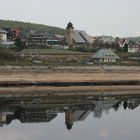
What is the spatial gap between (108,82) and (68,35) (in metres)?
36.5

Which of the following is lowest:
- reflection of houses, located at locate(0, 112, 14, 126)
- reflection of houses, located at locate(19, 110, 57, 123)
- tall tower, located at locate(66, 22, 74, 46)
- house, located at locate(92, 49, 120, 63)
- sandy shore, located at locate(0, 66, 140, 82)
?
reflection of houses, located at locate(19, 110, 57, 123)

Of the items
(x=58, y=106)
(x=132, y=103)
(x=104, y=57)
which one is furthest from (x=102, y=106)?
(x=104, y=57)

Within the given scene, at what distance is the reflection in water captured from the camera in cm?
2623

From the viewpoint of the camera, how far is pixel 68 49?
228ft

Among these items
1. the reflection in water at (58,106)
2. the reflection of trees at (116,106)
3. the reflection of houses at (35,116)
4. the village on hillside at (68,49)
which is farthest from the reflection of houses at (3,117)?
the village on hillside at (68,49)

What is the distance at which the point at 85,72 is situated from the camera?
47.3 metres

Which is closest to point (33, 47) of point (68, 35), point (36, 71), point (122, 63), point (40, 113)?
point (68, 35)

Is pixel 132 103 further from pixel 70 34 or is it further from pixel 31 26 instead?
pixel 31 26

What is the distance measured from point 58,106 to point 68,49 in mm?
38473

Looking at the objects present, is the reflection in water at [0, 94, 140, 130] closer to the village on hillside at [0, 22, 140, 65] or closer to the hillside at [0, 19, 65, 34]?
the village on hillside at [0, 22, 140, 65]

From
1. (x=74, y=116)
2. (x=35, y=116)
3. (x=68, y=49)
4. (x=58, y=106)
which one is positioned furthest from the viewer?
(x=68, y=49)

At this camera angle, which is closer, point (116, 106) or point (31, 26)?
point (116, 106)

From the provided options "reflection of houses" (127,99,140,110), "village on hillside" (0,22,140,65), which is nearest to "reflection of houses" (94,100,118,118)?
"reflection of houses" (127,99,140,110)

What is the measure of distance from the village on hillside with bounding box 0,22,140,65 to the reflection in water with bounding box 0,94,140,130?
14.3 metres
